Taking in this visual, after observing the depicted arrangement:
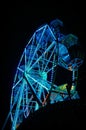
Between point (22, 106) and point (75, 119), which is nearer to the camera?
point (75, 119)

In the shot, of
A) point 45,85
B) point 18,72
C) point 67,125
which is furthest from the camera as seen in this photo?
point 18,72

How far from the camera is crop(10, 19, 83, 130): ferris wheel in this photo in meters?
19.1

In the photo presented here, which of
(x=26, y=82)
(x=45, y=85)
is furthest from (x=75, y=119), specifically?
(x=26, y=82)

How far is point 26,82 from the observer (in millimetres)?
20391

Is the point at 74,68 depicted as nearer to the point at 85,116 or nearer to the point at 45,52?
→ the point at 45,52

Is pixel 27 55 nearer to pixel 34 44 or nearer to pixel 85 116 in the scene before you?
pixel 34 44

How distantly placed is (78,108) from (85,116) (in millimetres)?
568

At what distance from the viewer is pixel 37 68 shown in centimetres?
2228

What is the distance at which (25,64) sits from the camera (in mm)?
21062

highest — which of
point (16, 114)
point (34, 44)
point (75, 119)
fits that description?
point (34, 44)

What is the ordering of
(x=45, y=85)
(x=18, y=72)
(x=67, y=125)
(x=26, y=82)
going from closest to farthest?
1. (x=67, y=125)
2. (x=45, y=85)
3. (x=26, y=82)
4. (x=18, y=72)

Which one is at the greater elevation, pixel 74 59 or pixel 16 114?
pixel 74 59

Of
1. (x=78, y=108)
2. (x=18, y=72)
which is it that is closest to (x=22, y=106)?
(x=18, y=72)

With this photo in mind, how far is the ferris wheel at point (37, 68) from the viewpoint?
1909cm
